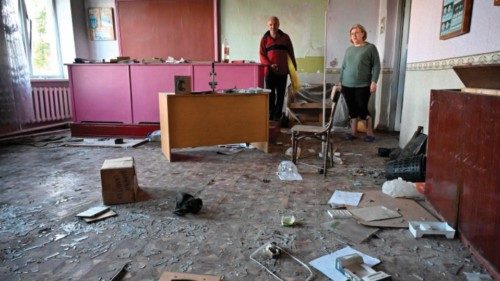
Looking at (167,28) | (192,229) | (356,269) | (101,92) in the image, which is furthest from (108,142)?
(356,269)

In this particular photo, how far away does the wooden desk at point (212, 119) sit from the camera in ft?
11.7

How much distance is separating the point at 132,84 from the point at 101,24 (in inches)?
94.3

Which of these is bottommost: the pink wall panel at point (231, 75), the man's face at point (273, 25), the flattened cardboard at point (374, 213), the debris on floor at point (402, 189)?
the flattened cardboard at point (374, 213)

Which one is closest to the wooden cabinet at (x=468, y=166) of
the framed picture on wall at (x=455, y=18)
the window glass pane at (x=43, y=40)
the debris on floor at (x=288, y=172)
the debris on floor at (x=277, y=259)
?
the framed picture on wall at (x=455, y=18)

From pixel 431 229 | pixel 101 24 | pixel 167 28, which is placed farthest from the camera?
pixel 101 24

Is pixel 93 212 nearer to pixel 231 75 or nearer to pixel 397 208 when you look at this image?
pixel 397 208

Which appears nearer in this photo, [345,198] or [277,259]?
[277,259]

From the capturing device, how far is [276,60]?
5.00 m

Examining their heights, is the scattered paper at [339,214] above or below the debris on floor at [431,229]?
below

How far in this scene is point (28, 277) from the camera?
156 cm

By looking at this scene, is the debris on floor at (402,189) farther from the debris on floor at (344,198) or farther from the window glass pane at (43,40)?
the window glass pane at (43,40)

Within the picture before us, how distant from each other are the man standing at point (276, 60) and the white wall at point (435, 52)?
69.8 inches

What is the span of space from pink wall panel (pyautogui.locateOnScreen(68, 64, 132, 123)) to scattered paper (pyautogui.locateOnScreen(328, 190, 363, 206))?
3629 millimetres

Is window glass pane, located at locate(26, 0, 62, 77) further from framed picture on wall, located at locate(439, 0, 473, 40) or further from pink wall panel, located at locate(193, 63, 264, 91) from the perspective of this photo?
framed picture on wall, located at locate(439, 0, 473, 40)
